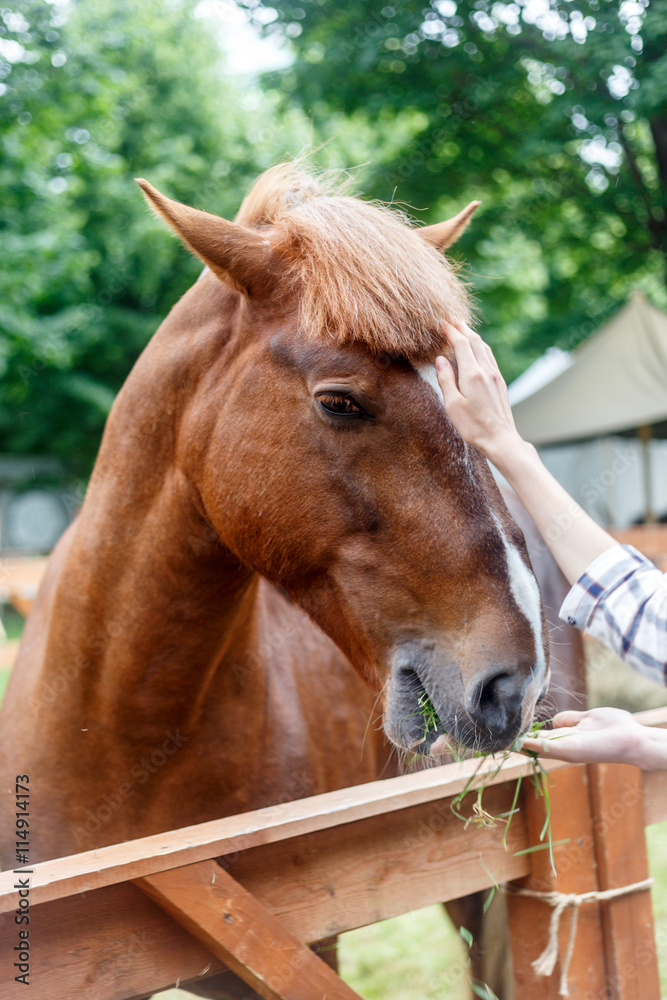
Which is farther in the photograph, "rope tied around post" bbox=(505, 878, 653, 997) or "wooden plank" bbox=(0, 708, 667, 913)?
"rope tied around post" bbox=(505, 878, 653, 997)

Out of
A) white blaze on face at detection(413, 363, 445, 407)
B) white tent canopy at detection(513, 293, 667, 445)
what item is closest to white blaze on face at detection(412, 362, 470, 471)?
white blaze on face at detection(413, 363, 445, 407)

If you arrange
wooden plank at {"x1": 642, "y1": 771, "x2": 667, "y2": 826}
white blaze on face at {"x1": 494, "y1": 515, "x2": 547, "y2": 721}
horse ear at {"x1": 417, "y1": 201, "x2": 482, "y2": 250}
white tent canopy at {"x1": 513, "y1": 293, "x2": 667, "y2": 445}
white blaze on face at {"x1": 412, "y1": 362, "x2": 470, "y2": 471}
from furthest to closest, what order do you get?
white tent canopy at {"x1": 513, "y1": 293, "x2": 667, "y2": 445}
horse ear at {"x1": 417, "y1": 201, "x2": 482, "y2": 250}
wooden plank at {"x1": 642, "y1": 771, "x2": 667, "y2": 826}
white blaze on face at {"x1": 412, "y1": 362, "x2": 470, "y2": 471}
white blaze on face at {"x1": 494, "y1": 515, "x2": 547, "y2": 721}

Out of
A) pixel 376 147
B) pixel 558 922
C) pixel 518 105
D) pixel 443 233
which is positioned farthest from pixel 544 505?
pixel 376 147

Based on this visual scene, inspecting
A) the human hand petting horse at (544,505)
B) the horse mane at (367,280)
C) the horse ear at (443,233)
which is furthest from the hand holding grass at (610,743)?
the horse ear at (443,233)

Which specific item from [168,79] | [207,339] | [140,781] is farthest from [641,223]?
[168,79]

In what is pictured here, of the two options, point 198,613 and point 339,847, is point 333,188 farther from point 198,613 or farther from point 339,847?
point 339,847

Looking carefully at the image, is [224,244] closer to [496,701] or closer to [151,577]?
[151,577]

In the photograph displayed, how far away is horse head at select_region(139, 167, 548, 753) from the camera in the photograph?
5.05 feet

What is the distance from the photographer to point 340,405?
1701 mm

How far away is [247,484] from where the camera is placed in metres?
1.84

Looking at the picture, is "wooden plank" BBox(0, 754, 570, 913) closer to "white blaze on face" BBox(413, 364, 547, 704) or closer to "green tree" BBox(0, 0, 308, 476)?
"white blaze on face" BBox(413, 364, 547, 704)

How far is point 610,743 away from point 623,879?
70cm

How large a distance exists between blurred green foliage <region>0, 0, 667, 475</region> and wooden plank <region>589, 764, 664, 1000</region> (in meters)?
1.63

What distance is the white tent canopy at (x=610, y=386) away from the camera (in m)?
8.31
